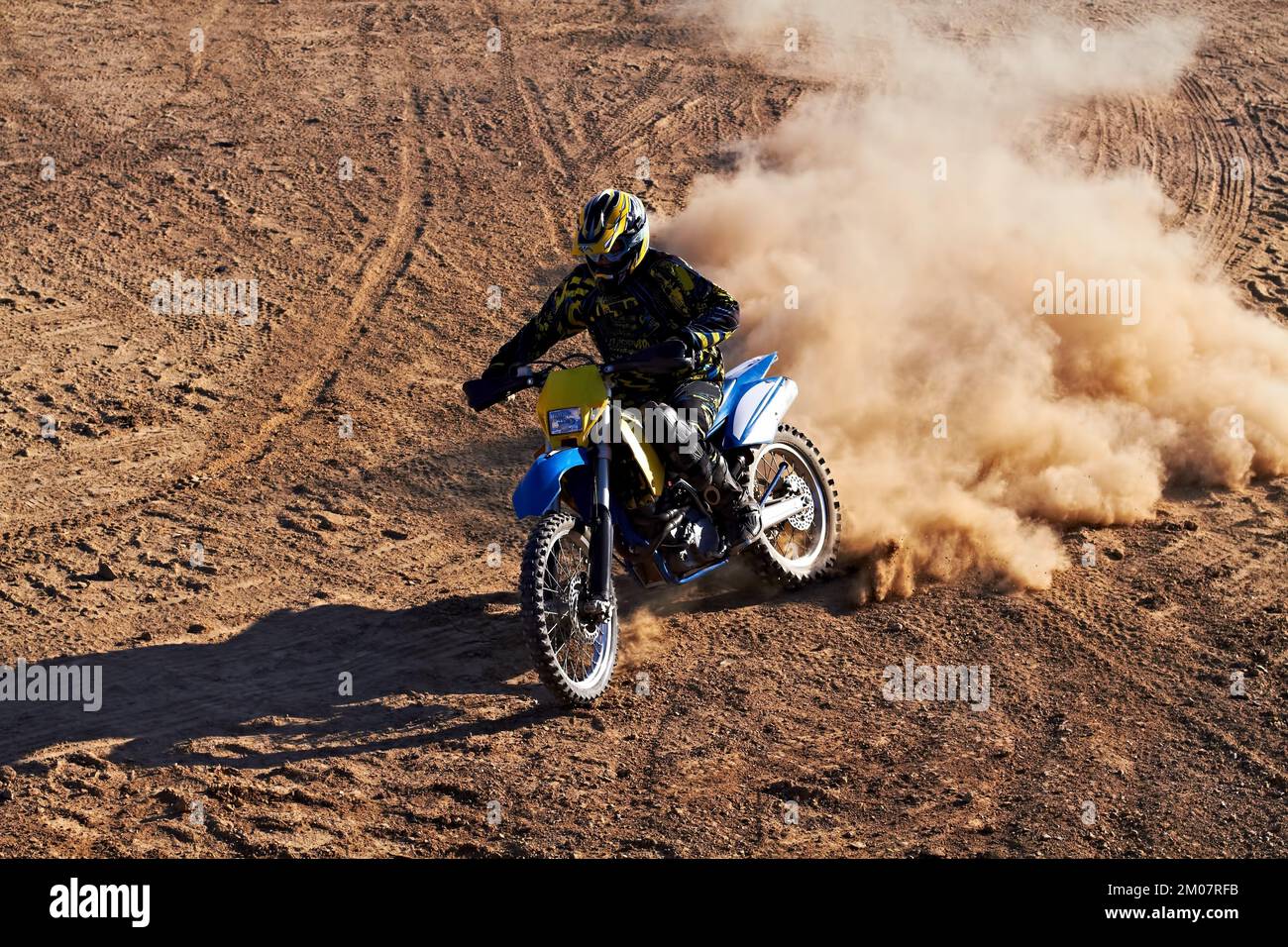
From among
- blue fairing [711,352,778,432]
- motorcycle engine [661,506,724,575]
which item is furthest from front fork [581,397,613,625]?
blue fairing [711,352,778,432]

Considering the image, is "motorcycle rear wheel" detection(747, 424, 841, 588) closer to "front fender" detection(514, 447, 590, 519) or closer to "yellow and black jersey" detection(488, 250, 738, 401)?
"yellow and black jersey" detection(488, 250, 738, 401)

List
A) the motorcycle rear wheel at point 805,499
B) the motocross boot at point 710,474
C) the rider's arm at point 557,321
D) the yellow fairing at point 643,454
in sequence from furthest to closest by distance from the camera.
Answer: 1. the motorcycle rear wheel at point 805,499
2. the rider's arm at point 557,321
3. the motocross boot at point 710,474
4. the yellow fairing at point 643,454

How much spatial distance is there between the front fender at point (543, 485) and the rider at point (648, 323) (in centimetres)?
65

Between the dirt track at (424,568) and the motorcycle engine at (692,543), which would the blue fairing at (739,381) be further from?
the dirt track at (424,568)

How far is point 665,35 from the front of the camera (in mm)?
17062

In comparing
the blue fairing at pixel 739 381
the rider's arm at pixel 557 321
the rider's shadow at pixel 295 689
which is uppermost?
the rider's arm at pixel 557 321

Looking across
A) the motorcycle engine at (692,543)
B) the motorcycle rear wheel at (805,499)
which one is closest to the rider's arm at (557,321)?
the motorcycle engine at (692,543)

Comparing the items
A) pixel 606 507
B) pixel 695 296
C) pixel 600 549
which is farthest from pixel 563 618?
Answer: pixel 695 296

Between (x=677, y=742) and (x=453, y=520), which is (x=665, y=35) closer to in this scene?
(x=453, y=520)

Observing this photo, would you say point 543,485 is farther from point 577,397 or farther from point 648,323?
point 648,323

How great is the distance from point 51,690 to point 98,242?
656cm

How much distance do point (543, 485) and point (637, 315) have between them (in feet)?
4.32

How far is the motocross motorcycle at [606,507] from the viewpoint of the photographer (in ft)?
21.7

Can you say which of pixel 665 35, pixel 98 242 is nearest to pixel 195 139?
pixel 98 242
